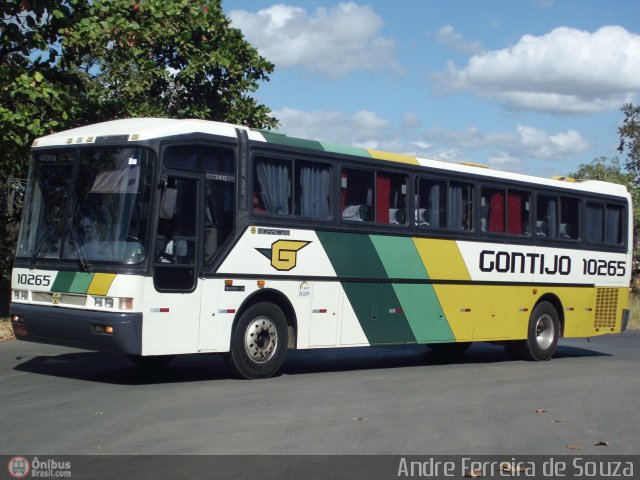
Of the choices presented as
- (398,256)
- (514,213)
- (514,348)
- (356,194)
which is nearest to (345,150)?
(356,194)

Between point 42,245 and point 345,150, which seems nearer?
point 42,245

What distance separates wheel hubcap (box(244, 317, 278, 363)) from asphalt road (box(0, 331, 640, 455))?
1.38ft

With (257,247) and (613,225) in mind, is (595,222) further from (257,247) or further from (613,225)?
(257,247)

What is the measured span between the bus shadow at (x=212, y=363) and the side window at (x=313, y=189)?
242 centimetres

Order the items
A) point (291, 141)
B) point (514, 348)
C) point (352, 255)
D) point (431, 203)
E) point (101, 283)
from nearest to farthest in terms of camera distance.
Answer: point (101, 283)
point (291, 141)
point (352, 255)
point (431, 203)
point (514, 348)

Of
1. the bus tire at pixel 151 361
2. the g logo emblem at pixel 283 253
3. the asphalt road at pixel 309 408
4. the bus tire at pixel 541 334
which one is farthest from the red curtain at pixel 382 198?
the bus tire at pixel 541 334

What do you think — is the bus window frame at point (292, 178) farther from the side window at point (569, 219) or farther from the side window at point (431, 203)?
the side window at point (569, 219)

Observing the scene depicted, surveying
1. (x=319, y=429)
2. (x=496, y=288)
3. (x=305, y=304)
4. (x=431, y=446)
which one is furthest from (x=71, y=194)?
(x=496, y=288)

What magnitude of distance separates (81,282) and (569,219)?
10.3m

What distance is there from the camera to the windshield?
11.5m

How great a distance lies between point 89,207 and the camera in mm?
11844

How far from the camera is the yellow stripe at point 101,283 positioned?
37.4 feet

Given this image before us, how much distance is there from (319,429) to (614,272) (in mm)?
11967

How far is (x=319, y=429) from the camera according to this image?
363 inches
